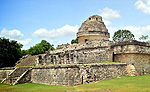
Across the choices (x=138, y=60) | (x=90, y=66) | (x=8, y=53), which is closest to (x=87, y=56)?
(x=90, y=66)

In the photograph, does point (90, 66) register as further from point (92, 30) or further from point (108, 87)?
point (92, 30)

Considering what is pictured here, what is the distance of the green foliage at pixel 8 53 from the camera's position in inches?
1171

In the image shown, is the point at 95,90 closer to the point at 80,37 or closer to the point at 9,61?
the point at 80,37

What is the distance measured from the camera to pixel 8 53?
1204 inches

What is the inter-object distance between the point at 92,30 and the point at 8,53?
15.7m

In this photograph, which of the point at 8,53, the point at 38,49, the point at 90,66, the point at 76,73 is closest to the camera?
the point at 76,73

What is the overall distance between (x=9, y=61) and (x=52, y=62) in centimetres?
1382

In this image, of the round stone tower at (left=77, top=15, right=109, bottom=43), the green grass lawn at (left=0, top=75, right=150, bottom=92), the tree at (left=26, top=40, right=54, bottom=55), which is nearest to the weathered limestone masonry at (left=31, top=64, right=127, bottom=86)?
the green grass lawn at (left=0, top=75, right=150, bottom=92)

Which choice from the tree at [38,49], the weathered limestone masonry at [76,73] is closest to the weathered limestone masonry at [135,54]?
the weathered limestone masonry at [76,73]

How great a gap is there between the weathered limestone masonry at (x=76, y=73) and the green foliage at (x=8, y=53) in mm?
13070

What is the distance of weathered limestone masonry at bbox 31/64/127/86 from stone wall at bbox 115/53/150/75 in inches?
37.8

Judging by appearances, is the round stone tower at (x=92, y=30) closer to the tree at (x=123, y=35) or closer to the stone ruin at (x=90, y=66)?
the stone ruin at (x=90, y=66)

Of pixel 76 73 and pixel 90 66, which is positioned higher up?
pixel 90 66

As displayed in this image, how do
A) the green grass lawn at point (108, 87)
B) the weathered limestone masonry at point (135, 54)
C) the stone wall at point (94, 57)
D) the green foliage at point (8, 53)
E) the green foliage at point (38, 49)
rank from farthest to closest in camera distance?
the green foliage at point (38, 49), the green foliage at point (8, 53), the weathered limestone masonry at point (135, 54), the stone wall at point (94, 57), the green grass lawn at point (108, 87)
